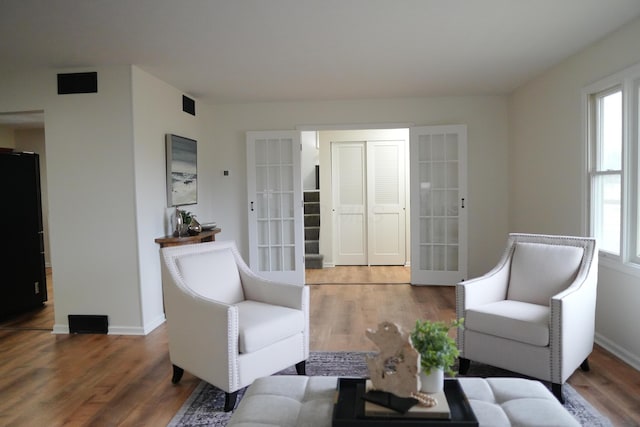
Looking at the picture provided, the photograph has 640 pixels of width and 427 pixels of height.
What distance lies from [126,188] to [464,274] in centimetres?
402

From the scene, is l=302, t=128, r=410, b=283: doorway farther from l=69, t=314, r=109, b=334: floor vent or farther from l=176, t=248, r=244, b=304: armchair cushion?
l=176, t=248, r=244, b=304: armchair cushion

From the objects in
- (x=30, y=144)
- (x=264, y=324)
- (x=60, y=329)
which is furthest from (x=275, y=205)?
(x=30, y=144)

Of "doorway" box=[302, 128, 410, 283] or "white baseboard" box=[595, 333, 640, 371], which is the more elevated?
"doorway" box=[302, 128, 410, 283]

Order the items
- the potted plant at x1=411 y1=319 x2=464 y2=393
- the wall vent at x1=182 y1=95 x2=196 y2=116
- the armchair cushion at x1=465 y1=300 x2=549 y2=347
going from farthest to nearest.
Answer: the wall vent at x1=182 y1=95 x2=196 y2=116 < the armchair cushion at x1=465 y1=300 x2=549 y2=347 < the potted plant at x1=411 y1=319 x2=464 y2=393

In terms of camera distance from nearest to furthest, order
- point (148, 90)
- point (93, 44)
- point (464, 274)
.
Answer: point (93, 44), point (148, 90), point (464, 274)

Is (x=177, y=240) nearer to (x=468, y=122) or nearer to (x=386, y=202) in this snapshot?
(x=468, y=122)

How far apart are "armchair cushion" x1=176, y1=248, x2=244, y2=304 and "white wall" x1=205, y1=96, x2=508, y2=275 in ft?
9.70

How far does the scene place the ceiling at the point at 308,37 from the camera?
2768 millimetres

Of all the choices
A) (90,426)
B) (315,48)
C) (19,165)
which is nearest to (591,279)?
(315,48)

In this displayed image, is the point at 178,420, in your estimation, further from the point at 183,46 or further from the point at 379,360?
the point at 183,46

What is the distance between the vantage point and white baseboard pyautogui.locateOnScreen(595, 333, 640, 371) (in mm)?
3045

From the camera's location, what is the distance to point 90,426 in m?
2.40

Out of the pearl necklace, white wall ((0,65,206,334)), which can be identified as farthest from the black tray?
white wall ((0,65,206,334))

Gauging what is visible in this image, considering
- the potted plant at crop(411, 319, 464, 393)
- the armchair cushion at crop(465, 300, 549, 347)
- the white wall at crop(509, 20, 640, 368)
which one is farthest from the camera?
the white wall at crop(509, 20, 640, 368)
